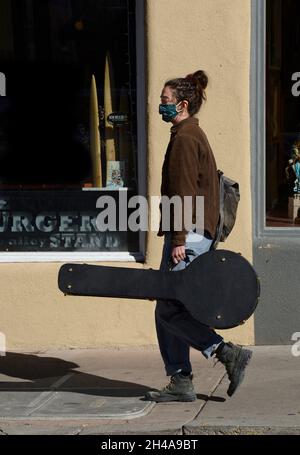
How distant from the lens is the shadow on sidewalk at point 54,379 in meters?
7.42

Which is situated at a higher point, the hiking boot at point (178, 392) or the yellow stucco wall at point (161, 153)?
the yellow stucco wall at point (161, 153)

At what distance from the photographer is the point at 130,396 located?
7199 mm

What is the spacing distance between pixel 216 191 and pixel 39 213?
99.8 inches

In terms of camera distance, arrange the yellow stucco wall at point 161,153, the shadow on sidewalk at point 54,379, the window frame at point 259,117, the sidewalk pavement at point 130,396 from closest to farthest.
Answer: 1. the sidewalk pavement at point 130,396
2. the shadow on sidewalk at point 54,379
3. the yellow stucco wall at point 161,153
4. the window frame at point 259,117

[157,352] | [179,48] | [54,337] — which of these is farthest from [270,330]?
[179,48]

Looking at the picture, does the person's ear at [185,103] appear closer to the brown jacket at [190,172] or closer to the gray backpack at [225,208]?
the brown jacket at [190,172]

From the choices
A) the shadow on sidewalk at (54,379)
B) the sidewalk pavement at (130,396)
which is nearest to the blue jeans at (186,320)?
the sidewalk pavement at (130,396)

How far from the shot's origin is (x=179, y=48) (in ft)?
28.1

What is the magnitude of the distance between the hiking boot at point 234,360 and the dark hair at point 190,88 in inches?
58.5

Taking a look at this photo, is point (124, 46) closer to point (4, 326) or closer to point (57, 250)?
point (57, 250)

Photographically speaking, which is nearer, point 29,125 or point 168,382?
point 168,382

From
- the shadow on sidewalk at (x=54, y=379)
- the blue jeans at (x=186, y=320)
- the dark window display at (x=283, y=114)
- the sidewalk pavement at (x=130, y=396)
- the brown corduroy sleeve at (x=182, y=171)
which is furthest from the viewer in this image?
the dark window display at (x=283, y=114)

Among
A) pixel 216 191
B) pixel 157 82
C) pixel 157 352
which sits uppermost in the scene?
pixel 157 82

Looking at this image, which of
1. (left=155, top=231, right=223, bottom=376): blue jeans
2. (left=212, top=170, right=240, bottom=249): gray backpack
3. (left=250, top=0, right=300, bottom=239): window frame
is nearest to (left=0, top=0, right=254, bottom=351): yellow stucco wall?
(left=250, top=0, right=300, bottom=239): window frame
